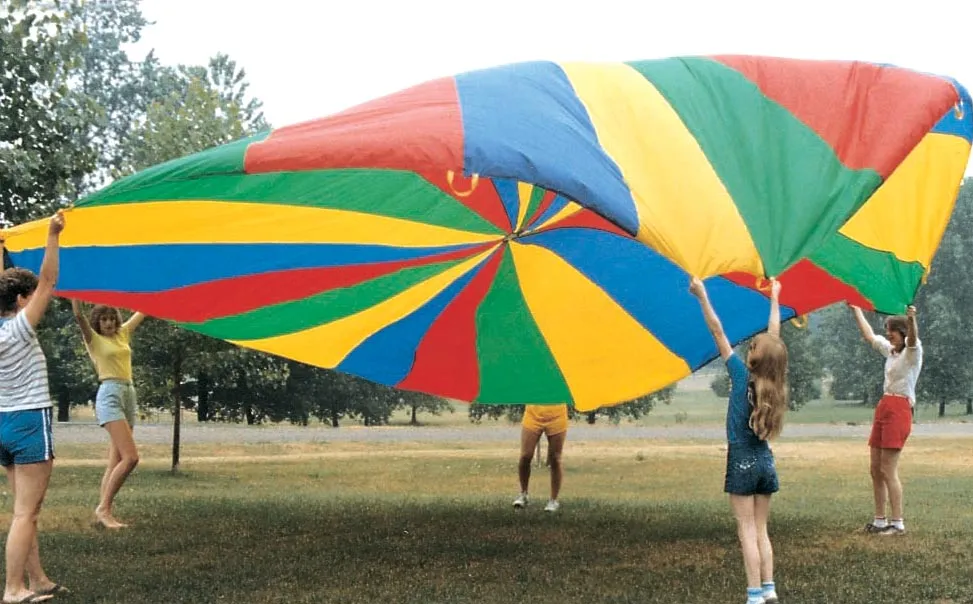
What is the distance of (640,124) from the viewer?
5039 mm

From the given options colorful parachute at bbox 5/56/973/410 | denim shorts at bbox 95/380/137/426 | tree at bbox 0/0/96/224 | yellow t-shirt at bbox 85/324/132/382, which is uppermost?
Answer: tree at bbox 0/0/96/224

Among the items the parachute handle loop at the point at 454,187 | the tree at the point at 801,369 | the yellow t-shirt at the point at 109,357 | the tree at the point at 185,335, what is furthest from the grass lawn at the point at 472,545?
the tree at the point at 801,369

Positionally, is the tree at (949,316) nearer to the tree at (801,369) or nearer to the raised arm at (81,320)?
the tree at (801,369)

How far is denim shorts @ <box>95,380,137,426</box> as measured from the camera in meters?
6.53

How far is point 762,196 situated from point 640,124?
27.4 inches

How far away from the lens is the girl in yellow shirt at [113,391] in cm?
654

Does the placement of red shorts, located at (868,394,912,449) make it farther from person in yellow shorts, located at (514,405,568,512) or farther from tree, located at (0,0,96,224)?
tree, located at (0,0,96,224)

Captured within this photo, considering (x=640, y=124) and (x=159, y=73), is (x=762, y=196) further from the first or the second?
(x=159, y=73)

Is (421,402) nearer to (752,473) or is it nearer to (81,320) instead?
(81,320)

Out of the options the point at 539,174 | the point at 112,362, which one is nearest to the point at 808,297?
the point at 539,174

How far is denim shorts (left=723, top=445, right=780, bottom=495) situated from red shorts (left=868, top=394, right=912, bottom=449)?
2293mm

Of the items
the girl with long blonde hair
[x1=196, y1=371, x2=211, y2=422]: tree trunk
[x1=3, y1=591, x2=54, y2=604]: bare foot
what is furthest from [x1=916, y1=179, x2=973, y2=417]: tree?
[x1=3, y1=591, x2=54, y2=604]: bare foot

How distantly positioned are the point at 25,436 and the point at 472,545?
2760 millimetres

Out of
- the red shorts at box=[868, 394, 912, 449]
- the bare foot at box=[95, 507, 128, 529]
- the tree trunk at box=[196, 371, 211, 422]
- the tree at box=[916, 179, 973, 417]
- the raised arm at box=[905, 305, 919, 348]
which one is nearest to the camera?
the raised arm at box=[905, 305, 919, 348]
